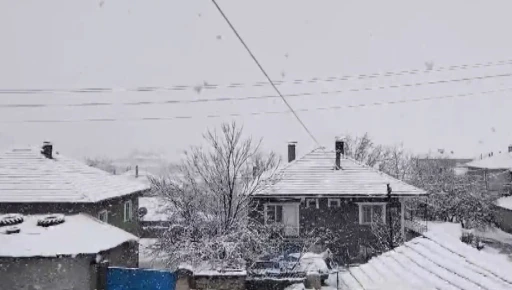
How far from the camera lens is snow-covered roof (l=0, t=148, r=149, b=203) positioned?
2156 cm

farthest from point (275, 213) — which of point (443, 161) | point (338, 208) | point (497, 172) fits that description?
A: point (443, 161)

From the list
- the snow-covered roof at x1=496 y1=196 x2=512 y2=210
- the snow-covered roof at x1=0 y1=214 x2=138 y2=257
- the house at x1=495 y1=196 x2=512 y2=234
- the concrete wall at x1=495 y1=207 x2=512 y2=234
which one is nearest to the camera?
the snow-covered roof at x1=0 y1=214 x2=138 y2=257

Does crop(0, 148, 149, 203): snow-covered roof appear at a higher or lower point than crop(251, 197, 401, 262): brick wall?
higher

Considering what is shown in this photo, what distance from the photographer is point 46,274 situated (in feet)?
52.3

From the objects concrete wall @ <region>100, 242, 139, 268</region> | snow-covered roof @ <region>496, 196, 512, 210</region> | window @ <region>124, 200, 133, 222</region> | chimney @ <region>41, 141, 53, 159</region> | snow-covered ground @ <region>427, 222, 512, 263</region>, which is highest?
chimney @ <region>41, 141, 53, 159</region>

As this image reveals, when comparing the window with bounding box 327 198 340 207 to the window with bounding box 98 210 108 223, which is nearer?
the window with bounding box 98 210 108 223

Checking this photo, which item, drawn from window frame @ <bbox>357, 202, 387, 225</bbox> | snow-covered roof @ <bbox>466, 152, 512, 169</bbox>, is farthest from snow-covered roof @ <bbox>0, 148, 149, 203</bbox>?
snow-covered roof @ <bbox>466, 152, 512, 169</bbox>

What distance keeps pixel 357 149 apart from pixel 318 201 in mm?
25071

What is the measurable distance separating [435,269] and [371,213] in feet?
60.4

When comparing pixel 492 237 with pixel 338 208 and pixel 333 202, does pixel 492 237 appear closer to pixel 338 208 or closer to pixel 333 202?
pixel 338 208

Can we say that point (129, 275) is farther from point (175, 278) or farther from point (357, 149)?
point (357, 149)

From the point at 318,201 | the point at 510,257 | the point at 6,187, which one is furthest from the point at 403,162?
the point at 6,187

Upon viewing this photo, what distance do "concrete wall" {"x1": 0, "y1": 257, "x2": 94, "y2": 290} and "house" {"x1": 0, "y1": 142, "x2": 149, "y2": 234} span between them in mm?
Result: 5253

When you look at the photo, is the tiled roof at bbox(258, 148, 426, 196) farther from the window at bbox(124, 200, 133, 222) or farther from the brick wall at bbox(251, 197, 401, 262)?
the window at bbox(124, 200, 133, 222)
